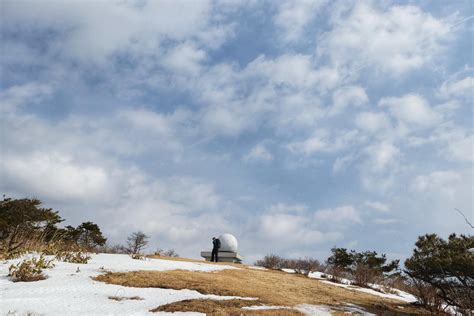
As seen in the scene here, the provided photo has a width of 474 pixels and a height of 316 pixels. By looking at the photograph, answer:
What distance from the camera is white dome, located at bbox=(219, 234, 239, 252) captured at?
126 feet

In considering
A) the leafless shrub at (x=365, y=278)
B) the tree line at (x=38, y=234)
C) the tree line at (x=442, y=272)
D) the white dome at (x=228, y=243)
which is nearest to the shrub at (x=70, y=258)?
the tree line at (x=38, y=234)

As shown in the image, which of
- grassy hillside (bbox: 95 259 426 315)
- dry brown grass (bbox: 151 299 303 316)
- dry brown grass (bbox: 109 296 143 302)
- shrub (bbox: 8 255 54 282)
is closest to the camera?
dry brown grass (bbox: 151 299 303 316)

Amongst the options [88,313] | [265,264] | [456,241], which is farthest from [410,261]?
[265,264]

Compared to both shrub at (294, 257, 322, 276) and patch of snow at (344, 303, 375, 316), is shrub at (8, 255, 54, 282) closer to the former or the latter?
patch of snow at (344, 303, 375, 316)

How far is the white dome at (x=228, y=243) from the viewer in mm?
38281

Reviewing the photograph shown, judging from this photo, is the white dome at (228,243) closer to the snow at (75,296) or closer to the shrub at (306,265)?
the shrub at (306,265)

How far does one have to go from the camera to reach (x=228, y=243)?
3850cm

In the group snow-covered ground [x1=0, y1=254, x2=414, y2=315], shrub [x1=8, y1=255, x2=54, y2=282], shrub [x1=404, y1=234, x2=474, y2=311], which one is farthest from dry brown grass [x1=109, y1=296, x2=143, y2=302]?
shrub [x1=404, y1=234, x2=474, y2=311]

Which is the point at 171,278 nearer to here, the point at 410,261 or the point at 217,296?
the point at 217,296

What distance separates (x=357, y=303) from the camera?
523 inches

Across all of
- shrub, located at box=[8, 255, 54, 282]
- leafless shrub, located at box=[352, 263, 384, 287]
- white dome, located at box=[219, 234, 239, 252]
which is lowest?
shrub, located at box=[8, 255, 54, 282]

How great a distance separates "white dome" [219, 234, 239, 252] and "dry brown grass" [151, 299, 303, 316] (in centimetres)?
2907

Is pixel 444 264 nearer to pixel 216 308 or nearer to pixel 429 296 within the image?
pixel 429 296

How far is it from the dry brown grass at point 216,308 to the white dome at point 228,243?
29066 millimetres
